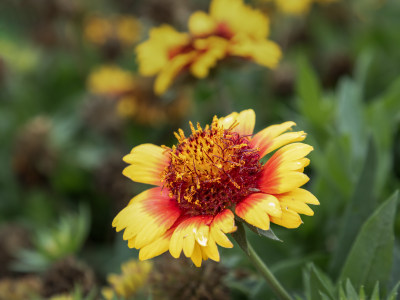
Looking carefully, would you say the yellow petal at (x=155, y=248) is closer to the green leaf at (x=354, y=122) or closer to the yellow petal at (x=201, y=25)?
the green leaf at (x=354, y=122)

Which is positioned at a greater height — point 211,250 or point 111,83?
point 111,83

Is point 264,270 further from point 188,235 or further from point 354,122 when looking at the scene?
point 354,122

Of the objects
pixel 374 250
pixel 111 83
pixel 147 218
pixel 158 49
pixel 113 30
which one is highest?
pixel 113 30

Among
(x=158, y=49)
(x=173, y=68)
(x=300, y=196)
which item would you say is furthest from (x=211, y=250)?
(x=158, y=49)

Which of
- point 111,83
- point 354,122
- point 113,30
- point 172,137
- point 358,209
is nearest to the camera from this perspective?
point 358,209

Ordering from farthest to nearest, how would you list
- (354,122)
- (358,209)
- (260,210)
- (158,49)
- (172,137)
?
(172,137) < (158,49) < (354,122) < (358,209) < (260,210)

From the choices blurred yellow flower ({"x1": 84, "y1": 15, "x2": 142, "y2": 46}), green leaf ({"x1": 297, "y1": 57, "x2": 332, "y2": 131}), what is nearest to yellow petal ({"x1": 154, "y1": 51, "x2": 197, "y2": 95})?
green leaf ({"x1": 297, "y1": 57, "x2": 332, "y2": 131})

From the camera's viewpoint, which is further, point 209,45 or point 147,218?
point 209,45
